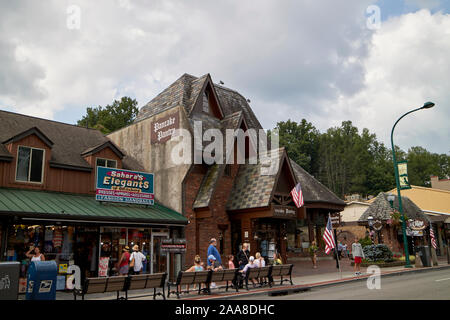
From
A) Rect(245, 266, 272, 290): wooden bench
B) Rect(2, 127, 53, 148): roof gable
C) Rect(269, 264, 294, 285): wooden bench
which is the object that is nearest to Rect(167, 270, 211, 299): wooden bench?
Rect(245, 266, 272, 290): wooden bench

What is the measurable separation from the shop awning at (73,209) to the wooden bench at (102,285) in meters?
4.16

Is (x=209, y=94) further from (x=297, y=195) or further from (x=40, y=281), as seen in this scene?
(x=40, y=281)

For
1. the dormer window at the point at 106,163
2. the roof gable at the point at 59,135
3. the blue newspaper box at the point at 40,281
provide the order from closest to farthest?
the blue newspaper box at the point at 40,281, the roof gable at the point at 59,135, the dormer window at the point at 106,163

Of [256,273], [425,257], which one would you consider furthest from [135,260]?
[425,257]

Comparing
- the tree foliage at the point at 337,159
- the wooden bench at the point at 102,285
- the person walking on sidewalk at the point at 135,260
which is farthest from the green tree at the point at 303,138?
the wooden bench at the point at 102,285

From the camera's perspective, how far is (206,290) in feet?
46.6

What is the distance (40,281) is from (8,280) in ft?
3.60

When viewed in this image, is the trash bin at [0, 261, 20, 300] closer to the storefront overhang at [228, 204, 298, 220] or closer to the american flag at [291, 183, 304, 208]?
the storefront overhang at [228, 204, 298, 220]

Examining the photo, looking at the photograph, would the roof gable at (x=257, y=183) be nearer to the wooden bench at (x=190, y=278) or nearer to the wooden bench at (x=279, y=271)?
the wooden bench at (x=279, y=271)

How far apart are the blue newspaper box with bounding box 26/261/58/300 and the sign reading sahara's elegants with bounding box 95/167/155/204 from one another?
7588 millimetres

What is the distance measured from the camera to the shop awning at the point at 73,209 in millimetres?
14469

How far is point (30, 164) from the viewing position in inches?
670

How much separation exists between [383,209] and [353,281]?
1695 centimetres
